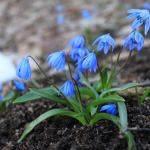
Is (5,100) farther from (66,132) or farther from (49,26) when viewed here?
(49,26)

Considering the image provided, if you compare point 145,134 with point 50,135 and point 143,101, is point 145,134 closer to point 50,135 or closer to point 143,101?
point 143,101

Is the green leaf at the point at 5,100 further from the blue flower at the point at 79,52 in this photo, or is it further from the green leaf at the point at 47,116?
the blue flower at the point at 79,52

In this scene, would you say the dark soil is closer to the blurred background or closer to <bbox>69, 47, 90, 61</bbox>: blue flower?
<bbox>69, 47, 90, 61</bbox>: blue flower

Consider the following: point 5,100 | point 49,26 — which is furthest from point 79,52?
point 49,26

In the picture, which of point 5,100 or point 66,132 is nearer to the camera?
point 66,132

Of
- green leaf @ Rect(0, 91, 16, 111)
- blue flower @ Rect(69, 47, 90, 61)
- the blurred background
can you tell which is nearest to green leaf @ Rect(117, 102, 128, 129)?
blue flower @ Rect(69, 47, 90, 61)
